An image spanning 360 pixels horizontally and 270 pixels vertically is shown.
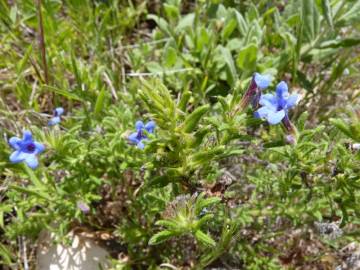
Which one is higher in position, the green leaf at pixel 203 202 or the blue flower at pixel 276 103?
the blue flower at pixel 276 103

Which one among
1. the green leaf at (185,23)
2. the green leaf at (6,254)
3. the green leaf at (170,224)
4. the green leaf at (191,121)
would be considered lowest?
the green leaf at (6,254)

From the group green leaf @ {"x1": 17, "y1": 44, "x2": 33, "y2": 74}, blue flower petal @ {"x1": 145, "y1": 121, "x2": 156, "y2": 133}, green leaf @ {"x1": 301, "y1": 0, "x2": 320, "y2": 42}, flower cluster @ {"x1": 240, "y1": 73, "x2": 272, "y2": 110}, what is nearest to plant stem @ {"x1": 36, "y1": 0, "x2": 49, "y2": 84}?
green leaf @ {"x1": 17, "y1": 44, "x2": 33, "y2": 74}

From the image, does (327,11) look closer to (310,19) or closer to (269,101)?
(310,19)

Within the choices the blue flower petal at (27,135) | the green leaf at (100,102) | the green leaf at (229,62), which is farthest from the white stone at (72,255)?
the green leaf at (229,62)

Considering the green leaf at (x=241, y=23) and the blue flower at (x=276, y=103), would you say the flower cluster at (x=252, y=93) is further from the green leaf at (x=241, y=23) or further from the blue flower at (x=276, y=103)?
the green leaf at (x=241, y=23)

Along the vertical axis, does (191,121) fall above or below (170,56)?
above

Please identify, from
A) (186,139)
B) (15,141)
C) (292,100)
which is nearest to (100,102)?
(15,141)

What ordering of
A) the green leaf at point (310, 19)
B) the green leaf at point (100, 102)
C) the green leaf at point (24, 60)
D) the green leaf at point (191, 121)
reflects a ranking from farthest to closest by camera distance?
1. the green leaf at point (310, 19)
2. the green leaf at point (24, 60)
3. the green leaf at point (100, 102)
4. the green leaf at point (191, 121)

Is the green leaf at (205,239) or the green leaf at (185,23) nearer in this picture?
the green leaf at (205,239)
